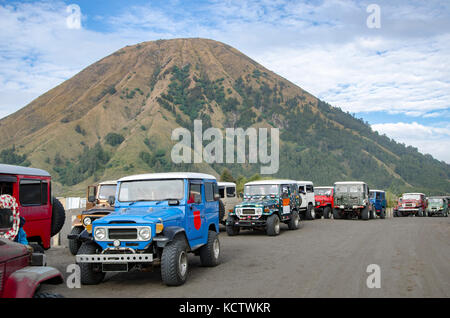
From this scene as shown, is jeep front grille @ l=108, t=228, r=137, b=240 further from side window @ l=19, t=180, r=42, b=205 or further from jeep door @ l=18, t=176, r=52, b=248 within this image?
side window @ l=19, t=180, r=42, b=205

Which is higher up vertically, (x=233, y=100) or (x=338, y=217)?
(x=233, y=100)

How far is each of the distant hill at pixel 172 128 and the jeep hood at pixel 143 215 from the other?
84.8m

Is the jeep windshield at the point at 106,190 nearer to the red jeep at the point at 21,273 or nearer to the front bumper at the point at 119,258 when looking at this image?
the front bumper at the point at 119,258

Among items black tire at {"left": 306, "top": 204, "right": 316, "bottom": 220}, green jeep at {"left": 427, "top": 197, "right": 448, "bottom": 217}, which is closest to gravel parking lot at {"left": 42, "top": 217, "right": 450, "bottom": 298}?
black tire at {"left": 306, "top": 204, "right": 316, "bottom": 220}

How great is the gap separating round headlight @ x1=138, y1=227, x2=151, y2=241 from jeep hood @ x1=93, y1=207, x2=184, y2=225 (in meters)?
0.14

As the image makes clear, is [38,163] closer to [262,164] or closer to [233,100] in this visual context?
[262,164]

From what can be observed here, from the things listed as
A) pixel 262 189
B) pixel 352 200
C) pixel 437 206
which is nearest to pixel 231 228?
A: pixel 262 189

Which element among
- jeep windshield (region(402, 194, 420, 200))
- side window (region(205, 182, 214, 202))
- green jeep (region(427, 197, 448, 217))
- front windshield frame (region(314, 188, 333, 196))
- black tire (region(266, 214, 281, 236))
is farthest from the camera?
jeep windshield (region(402, 194, 420, 200))

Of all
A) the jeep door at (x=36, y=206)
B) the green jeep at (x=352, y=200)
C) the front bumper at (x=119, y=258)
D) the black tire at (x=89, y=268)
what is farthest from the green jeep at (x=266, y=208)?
the front bumper at (x=119, y=258)

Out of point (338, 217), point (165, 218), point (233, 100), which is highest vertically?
point (233, 100)

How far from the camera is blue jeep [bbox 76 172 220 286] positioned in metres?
7.44

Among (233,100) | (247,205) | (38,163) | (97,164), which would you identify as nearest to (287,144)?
(233,100)
